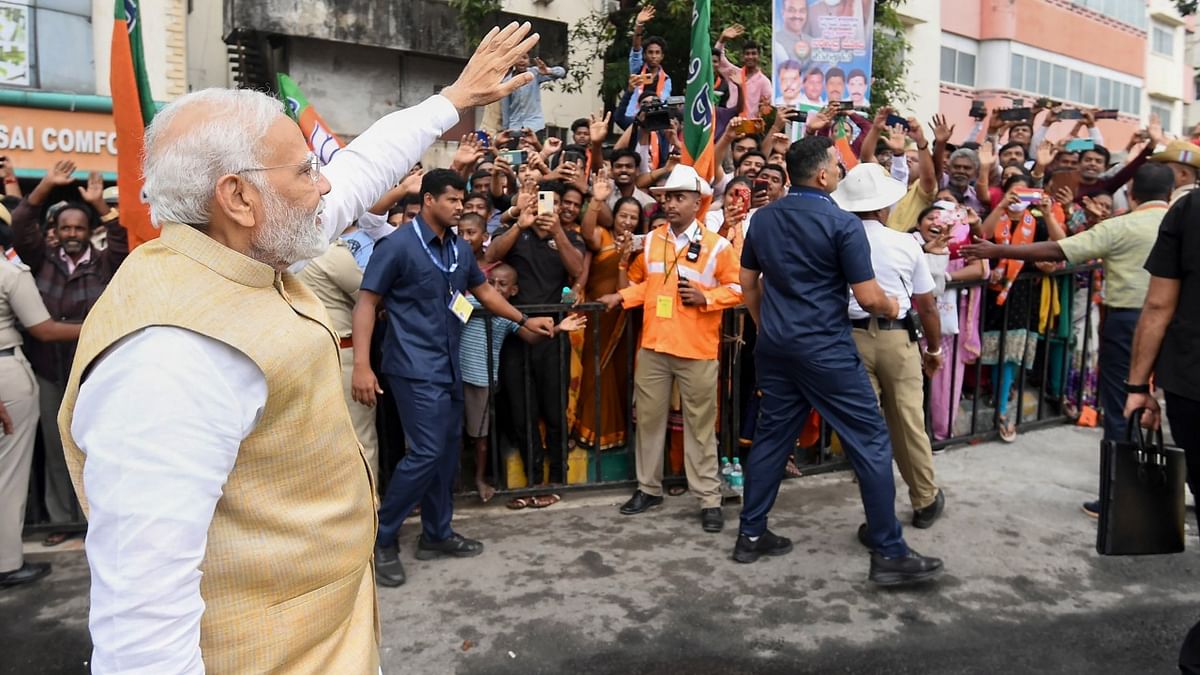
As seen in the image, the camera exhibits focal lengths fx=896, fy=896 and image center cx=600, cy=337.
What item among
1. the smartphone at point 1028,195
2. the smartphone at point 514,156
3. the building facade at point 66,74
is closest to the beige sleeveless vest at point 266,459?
the smartphone at point 514,156

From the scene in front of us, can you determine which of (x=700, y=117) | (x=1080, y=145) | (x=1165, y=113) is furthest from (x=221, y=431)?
(x=1165, y=113)

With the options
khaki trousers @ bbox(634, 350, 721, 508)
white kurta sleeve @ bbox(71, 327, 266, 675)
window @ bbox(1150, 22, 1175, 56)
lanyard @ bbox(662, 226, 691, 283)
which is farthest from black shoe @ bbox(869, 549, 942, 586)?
window @ bbox(1150, 22, 1175, 56)

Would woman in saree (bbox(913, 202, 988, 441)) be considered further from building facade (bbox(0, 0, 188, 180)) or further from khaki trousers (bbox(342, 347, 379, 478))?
building facade (bbox(0, 0, 188, 180))

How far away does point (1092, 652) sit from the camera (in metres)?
3.56

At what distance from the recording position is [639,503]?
17.3 ft

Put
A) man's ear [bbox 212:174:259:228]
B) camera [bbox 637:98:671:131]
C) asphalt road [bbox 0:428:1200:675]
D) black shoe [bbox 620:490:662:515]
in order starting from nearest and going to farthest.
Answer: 1. man's ear [bbox 212:174:259:228]
2. asphalt road [bbox 0:428:1200:675]
3. black shoe [bbox 620:490:662:515]
4. camera [bbox 637:98:671:131]

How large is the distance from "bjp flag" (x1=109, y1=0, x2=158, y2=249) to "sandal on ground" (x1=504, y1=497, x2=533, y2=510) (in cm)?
249

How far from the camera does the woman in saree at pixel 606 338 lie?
575 cm

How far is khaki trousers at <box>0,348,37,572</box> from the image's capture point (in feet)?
14.2

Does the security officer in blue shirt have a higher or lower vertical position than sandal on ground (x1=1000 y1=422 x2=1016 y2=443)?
higher

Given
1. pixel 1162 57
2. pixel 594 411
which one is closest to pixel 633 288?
pixel 594 411

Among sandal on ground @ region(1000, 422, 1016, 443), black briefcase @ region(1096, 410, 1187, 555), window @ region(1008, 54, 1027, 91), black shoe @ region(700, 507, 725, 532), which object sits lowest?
black shoe @ region(700, 507, 725, 532)

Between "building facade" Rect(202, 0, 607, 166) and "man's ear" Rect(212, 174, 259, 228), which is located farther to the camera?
"building facade" Rect(202, 0, 607, 166)

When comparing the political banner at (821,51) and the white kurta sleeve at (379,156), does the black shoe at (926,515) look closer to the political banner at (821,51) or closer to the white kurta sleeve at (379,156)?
the white kurta sleeve at (379,156)
